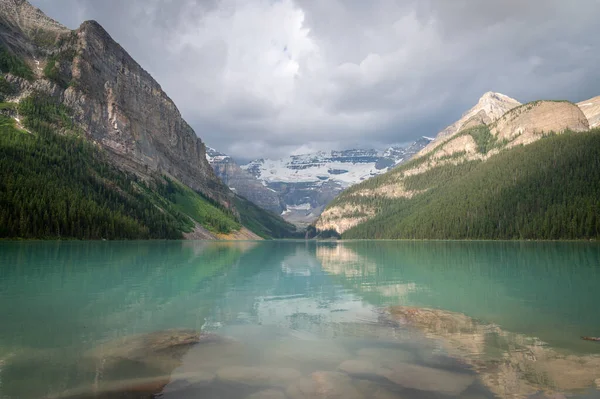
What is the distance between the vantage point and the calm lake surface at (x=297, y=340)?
1162 cm

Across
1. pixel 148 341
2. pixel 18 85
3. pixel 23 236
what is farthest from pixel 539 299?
pixel 18 85

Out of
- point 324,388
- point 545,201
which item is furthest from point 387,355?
point 545,201

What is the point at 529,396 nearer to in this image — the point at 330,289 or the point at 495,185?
the point at 330,289

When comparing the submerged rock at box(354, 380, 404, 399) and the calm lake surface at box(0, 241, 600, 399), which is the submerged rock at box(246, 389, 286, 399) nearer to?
the calm lake surface at box(0, 241, 600, 399)

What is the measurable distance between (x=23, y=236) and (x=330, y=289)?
327 ft

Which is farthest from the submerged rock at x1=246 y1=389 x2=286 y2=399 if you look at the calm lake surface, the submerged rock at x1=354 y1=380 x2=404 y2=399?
the submerged rock at x1=354 y1=380 x2=404 y2=399

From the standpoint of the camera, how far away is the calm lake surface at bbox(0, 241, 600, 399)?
1162 centimetres

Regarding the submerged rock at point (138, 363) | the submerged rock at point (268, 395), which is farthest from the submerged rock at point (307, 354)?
the submerged rock at point (138, 363)

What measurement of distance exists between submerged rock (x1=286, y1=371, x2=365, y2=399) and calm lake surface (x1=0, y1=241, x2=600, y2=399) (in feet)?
0.20

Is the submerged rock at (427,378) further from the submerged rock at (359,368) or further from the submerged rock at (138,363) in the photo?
the submerged rock at (138,363)

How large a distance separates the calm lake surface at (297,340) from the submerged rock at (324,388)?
0.06 metres

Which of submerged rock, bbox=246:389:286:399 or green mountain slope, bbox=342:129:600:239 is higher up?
green mountain slope, bbox=342:129:600:239

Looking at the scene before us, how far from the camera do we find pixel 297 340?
57.1 ft

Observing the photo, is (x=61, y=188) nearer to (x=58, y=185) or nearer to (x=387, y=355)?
(x=58, y=185)
